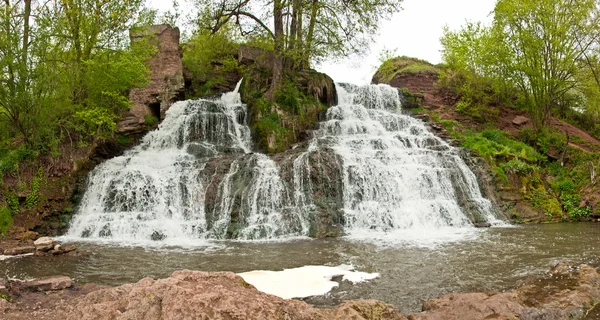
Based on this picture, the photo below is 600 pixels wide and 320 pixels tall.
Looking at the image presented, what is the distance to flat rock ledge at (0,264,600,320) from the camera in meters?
3.21

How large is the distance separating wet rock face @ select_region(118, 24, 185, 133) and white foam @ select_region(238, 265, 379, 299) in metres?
13.2

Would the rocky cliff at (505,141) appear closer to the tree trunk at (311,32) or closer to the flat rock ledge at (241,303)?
the tree trunk at (311,32)

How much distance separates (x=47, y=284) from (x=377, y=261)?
220 inches

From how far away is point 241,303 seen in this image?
10.6ft

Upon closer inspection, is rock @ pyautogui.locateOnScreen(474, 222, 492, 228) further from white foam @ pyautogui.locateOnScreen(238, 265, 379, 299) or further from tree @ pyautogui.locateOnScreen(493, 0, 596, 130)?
tree @ pyautogui.locateOnScreen(493, 0, 596, 130)

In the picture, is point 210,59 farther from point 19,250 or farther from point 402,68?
point 19,250

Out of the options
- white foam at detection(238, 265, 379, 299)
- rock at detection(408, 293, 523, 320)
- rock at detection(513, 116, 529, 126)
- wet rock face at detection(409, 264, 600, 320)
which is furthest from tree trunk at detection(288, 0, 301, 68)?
rock at detection(408, 293, 523, 320)

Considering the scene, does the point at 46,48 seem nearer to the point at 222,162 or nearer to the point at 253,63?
the point at 222,162

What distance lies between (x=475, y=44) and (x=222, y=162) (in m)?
17.4

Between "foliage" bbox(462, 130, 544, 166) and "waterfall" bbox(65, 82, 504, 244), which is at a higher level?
"foliage" bbox(462, 130, 544, 166)

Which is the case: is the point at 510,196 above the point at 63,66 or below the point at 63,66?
below

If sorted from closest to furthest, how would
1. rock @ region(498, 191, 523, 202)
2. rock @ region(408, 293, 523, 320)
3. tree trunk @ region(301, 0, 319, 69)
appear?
rock @ region(408, 293, 523, 320) < rock @ region(498, 191, 523, 202) < tree trunk @ region(301, 0, 319, 69)

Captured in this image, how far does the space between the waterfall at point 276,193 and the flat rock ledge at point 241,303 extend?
21.7ft

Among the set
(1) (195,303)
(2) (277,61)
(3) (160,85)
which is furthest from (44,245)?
(2) (277,61)
